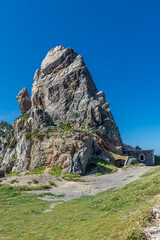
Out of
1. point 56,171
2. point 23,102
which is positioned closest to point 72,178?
point 56,171

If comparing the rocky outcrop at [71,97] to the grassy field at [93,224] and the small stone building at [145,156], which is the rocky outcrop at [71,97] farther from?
the grassy field at [93,224]

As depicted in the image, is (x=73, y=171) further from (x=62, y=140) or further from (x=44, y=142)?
(x=44, y=142)

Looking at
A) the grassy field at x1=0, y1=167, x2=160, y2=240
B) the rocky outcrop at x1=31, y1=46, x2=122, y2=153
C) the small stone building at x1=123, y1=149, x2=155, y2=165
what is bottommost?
the grassy field at x1=0, y1=167, x2=160, y2=240

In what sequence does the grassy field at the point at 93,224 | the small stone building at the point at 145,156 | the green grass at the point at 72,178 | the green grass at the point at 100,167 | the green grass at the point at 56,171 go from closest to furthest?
1. the grassy field at the point at 93,224
2. the green grass at the point at 72,178
3. the green grass at the point at 56,171
4. the green grass at the point at 100,167
5. the small stone building at the point at 145,156

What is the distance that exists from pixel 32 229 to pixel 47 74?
79.7 m

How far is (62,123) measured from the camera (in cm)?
6688

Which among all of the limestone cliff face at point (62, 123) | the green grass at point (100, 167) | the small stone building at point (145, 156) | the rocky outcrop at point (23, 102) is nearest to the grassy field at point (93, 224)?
the limestone cliff face at point (62, 123)

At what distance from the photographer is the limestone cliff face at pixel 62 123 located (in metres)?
41.8

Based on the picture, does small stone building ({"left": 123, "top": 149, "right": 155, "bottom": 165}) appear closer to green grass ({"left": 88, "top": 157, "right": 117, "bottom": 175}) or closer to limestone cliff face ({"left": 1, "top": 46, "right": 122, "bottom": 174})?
limestone cliff face ({"left": 1, "top": 46, "right": 122, "bottom": 174})

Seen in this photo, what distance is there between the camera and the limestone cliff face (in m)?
41.8

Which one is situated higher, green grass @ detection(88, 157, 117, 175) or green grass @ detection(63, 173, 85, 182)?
green grass @ detection(88, 157, 117, 175)

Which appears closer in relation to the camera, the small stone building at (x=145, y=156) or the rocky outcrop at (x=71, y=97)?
the small stone building at (x=145, y=156)

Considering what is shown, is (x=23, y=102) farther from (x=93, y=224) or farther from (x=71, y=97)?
(x=93, y=224)

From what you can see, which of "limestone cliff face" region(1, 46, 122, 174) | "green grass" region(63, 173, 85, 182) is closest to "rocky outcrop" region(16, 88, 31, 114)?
"limestone cliff face" region(1, 46, 122, 174)
